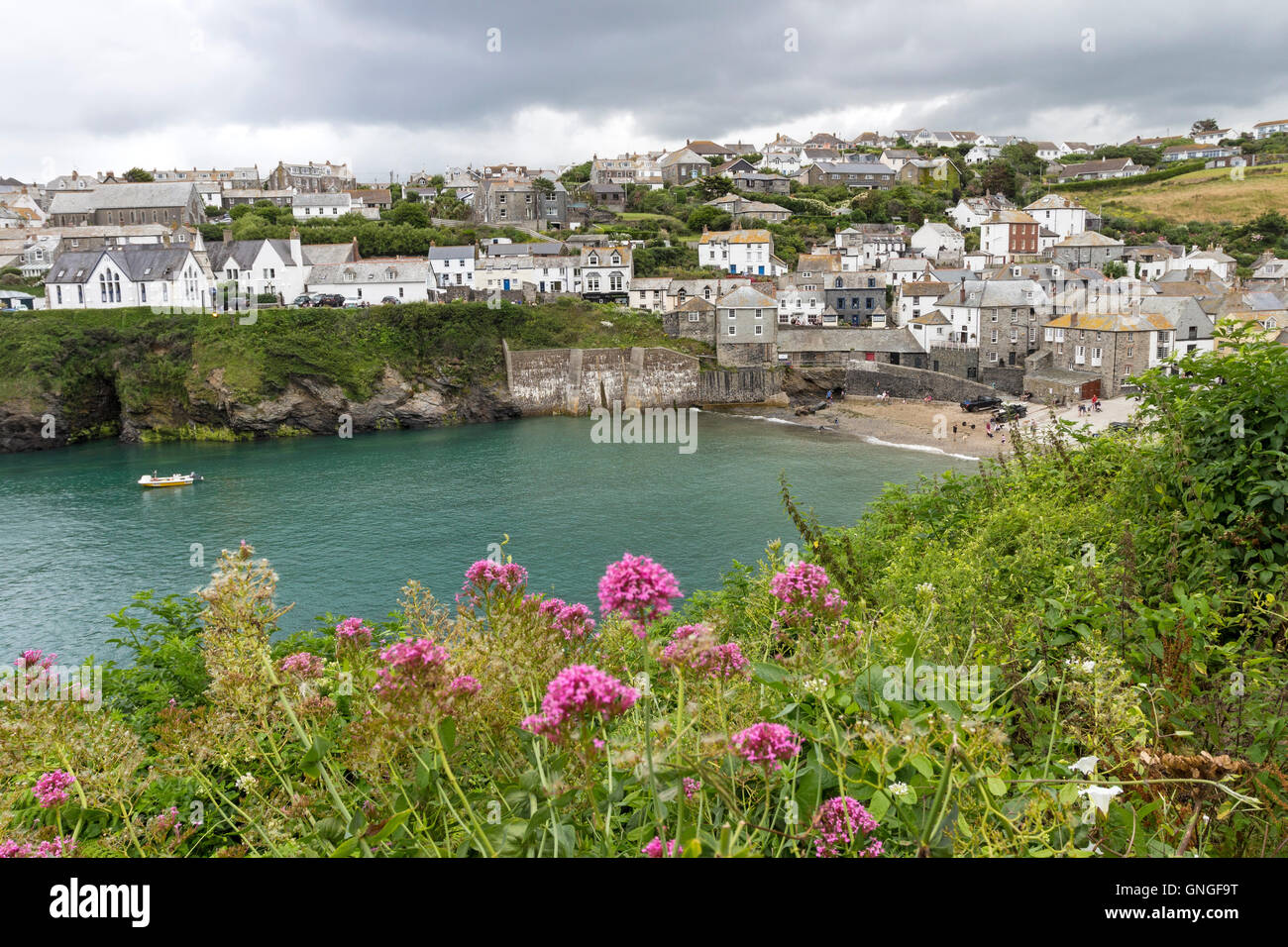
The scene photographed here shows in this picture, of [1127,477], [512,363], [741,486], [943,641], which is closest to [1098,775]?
[943,641]

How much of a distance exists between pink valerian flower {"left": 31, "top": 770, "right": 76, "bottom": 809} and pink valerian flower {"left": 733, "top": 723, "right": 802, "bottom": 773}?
1.79 metres

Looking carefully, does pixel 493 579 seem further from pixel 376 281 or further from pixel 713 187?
pixel 713 187

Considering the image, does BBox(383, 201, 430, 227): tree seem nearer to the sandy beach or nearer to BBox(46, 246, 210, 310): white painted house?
BBox(46, 246, 210, 310): white painted house

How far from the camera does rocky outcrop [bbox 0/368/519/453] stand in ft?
161

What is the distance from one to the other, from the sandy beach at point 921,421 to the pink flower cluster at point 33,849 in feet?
128

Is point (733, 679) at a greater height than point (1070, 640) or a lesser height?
greater

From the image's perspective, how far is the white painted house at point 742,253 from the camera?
6838 centimetres

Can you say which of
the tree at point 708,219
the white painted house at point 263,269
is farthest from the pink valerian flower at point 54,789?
the tree at point 708,219

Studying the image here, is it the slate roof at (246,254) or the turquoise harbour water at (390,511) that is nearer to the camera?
the turquoise harbour water at (390,511)

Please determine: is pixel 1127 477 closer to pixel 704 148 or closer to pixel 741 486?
pixel 741 486

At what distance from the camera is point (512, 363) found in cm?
5575

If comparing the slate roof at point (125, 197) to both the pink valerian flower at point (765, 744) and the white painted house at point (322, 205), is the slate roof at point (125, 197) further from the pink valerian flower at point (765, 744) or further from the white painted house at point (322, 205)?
the pink valerian flower at point (765, 744)

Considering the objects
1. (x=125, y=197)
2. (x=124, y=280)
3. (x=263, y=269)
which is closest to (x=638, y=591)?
(x=263, y=269)

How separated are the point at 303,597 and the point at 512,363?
113 ft
